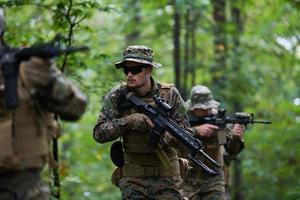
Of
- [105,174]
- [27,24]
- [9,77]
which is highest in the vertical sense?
[27,24]

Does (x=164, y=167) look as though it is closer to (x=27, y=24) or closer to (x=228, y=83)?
(x=27, y=24)

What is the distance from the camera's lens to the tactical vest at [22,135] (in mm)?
5012

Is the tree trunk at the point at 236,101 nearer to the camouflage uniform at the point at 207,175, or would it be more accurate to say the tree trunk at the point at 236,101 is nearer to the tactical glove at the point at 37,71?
the camouflage uniform at the point at 207,175

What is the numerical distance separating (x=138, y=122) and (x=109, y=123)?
1.03ft

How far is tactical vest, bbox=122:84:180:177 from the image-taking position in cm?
688

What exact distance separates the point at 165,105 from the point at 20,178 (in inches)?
79.6

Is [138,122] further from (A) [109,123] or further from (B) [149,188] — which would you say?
(B) [149,188]

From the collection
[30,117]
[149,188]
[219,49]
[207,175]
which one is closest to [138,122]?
[149,188]

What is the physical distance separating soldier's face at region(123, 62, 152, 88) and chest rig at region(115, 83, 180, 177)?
202 mm

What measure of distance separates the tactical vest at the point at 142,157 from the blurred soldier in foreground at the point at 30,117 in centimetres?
176

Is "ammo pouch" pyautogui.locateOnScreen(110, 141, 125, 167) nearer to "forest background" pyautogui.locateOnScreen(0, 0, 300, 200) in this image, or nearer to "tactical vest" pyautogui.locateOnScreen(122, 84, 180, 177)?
"tactical vest" pyautogui.locateOnScreen(122, 84, 180, 177)

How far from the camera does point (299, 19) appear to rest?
48.6ft

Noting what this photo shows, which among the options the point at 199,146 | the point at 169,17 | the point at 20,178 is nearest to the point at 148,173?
the point at 199,146

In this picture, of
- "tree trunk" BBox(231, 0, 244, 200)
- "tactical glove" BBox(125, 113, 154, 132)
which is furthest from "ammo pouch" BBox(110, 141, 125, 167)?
"tree trunk" BBox(231, 0, 244, 200)
